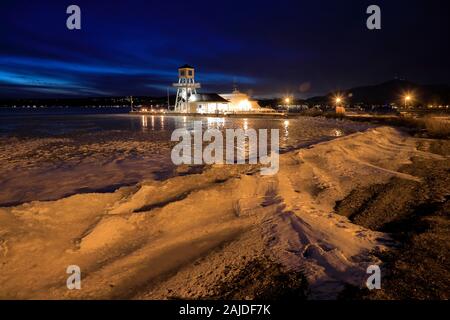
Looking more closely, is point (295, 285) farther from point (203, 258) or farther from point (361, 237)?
point (361, 237)

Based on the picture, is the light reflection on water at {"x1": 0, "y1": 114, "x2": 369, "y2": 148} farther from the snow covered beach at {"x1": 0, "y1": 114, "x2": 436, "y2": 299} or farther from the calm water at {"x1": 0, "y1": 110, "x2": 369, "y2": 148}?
the snow covered beach at {"x1": 0, "y1": 114, "x2": 436, "y2": 299}

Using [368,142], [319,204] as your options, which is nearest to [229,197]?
[319,204]

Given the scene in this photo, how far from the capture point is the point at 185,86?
7256cm

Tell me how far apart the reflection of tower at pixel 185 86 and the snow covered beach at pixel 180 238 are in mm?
63769

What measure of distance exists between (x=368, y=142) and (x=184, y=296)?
17085 mm

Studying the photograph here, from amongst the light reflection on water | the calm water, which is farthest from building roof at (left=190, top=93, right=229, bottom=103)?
the light reflection on water

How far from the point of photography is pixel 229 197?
26.8 ft

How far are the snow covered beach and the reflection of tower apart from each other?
209 ft

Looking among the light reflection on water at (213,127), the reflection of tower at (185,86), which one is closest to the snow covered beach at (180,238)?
the light reflection on water at (213,127)

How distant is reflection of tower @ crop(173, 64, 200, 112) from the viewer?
70.2m

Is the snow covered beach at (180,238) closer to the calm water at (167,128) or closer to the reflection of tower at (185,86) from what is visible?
the calm water at (167,128)

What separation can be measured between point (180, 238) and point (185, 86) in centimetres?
6935

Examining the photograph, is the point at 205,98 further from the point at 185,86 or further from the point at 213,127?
the point at 213,127

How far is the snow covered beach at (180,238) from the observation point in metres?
4.70
